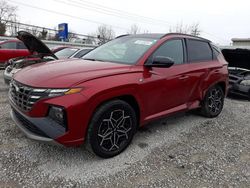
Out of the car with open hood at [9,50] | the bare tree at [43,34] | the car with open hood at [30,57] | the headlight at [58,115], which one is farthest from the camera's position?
the bare tree at [43,34]

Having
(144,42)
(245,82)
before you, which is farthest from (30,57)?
(245,82)

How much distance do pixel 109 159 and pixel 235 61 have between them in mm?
6534

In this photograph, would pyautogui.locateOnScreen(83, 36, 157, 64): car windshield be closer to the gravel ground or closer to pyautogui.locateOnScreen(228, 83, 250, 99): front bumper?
the gravel ground

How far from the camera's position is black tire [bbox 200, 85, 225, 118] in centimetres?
455

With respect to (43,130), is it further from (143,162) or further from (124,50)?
(124,50)

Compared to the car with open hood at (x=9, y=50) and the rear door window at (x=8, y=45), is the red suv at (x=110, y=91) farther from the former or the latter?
the rear door window at (x=8, y=45)

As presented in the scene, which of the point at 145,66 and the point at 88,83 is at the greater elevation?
the point at 145,66

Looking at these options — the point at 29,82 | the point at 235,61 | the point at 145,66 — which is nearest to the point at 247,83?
the point at 235,61

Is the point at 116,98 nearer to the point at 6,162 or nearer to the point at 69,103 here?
the point at 69,103

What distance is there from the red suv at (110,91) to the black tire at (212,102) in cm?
36

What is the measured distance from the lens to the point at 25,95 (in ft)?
8.41

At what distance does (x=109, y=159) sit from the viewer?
2.88 metres

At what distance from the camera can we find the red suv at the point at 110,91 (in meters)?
2.43

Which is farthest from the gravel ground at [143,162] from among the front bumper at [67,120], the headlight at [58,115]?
the headlight at [58,115]
